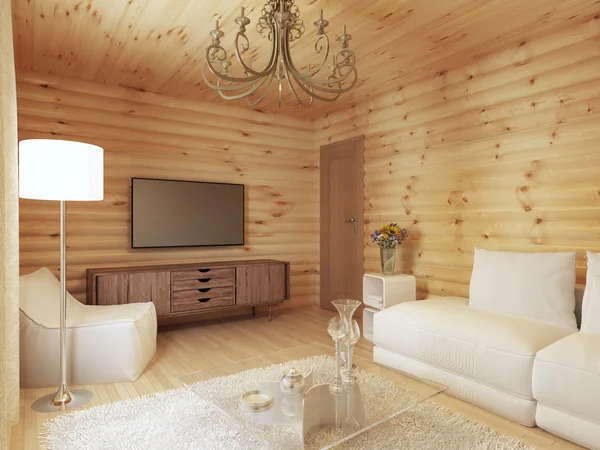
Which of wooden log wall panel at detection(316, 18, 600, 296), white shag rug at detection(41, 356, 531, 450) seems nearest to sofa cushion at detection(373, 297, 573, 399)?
white shag rug at detection(41, 356, 531, 450)

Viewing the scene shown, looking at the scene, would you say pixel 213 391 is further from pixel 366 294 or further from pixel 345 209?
pixel 345 209

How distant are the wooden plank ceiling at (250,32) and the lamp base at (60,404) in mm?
2428

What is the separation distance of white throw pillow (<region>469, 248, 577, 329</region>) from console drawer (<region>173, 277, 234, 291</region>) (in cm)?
228

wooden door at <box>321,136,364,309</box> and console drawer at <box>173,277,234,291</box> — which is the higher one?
wooden door at <box>321,136,364,309</box>

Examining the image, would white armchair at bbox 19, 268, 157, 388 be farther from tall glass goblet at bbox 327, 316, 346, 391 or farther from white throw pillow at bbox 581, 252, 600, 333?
white throw pillow at bbox 581, 252, 600, 333

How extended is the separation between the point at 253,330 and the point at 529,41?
3.41m

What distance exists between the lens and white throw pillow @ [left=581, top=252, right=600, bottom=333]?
2375 millimetres

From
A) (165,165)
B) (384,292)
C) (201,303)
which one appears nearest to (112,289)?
(201,303)

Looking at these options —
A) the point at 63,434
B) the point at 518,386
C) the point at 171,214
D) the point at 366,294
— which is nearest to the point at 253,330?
the point at 366,294

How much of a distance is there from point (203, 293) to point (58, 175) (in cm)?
199

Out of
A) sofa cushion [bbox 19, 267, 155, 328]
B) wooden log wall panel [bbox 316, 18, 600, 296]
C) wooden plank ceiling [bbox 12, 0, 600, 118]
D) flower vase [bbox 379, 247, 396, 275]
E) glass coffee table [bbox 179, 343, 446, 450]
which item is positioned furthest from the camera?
flower vase [bbox 379, 247, 396, 275]

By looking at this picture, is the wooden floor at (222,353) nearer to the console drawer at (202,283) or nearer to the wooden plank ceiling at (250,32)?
the console drawer at (202,283)

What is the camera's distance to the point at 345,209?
485 cm

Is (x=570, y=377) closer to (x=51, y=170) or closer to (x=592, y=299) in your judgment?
(x=592, y=299)
